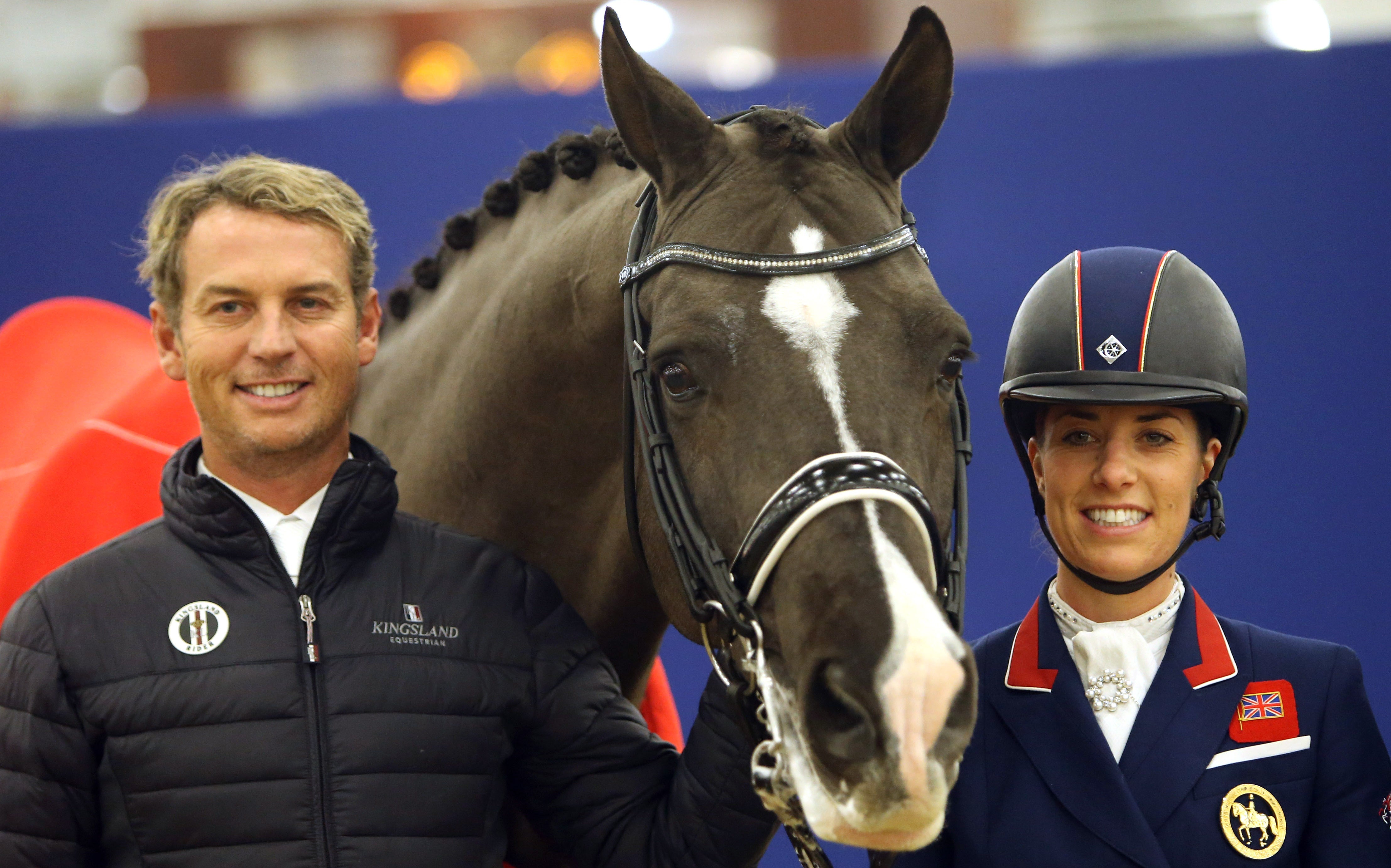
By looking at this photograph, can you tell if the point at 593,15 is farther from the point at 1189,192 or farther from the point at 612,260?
the point at 612,260

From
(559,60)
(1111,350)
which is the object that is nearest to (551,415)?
(1111,350)

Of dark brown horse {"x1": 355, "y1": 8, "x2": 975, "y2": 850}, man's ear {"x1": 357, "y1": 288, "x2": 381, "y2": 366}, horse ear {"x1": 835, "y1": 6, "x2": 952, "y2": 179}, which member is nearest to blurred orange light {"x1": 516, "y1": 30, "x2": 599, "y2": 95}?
dark brown horse {"x1": 355, "y1": 8, "x2": 975, "y2": 850}

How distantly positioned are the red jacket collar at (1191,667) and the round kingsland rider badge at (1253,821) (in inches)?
5.2

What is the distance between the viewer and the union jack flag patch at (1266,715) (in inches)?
54.8

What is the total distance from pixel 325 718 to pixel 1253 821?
1.09 m

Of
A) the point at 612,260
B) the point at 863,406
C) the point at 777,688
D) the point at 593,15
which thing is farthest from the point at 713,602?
the point at 593,15

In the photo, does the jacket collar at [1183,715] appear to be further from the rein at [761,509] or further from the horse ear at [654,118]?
the horse ear at [654,118]

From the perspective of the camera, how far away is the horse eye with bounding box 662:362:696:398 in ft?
4.49

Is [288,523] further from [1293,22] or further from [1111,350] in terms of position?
[1293,22]

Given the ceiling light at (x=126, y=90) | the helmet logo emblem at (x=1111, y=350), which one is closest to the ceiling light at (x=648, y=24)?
the ceiling light at (x=126, y=90)

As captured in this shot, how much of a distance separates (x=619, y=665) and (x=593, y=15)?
4.94 meters

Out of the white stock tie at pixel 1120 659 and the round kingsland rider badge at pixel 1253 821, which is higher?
the white stock tie at pixel 1120 659

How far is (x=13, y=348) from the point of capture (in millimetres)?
2676

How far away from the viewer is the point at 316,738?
1.38 metres
